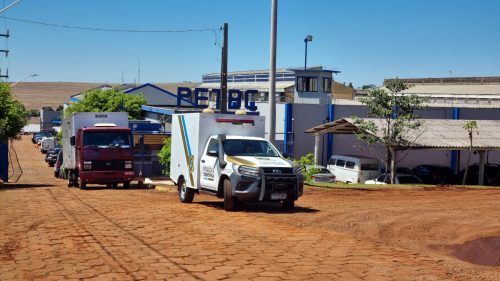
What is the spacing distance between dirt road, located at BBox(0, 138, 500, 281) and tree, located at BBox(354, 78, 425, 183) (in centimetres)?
1255

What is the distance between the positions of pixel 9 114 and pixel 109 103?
90.1 feet

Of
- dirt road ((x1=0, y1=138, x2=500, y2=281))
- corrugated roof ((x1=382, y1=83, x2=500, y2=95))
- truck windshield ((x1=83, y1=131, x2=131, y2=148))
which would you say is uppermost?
corrugated roof ((x1=382, y1=83, x2=500, y2=95))

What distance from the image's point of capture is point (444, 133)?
3500 cm

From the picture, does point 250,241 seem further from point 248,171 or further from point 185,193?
point 185,193

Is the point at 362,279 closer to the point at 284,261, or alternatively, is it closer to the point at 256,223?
the point at 284,261

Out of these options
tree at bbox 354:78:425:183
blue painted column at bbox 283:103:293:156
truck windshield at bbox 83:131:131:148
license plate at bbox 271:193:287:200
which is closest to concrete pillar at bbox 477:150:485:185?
tree at bbox 354:78:425:183

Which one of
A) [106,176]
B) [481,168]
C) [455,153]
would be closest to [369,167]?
[481,168]

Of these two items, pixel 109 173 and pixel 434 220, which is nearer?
pixel 434 220

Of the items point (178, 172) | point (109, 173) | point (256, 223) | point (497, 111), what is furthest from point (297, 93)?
point (256, 223)

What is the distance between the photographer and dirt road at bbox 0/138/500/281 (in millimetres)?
9664

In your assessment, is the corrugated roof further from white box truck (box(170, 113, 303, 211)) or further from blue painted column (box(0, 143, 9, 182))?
white box truck (box(170, 113, 303, 211))

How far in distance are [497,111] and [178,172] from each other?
34671mm

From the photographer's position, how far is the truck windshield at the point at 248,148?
56.9 ft

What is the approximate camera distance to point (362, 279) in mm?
9266
